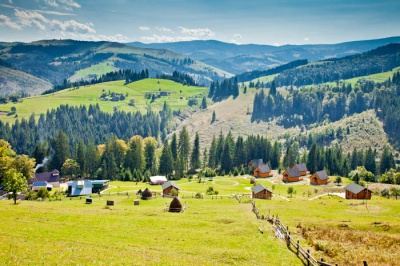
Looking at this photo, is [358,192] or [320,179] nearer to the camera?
[358,192]

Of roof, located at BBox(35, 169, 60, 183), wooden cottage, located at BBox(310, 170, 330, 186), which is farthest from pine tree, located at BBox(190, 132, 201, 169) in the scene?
roof, located at BBox(35, 169, 60, 183)

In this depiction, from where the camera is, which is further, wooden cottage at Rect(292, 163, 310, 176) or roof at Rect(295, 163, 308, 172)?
wooden cottage at Rect(292, 163, 310, 176)

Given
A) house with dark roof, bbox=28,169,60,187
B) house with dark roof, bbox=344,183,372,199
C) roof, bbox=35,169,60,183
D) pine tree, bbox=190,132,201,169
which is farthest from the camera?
pine tree, bbox=190,132,201,169

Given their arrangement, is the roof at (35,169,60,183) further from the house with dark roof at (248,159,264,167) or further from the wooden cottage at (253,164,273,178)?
the house with dark roof at (248,159,264,167)

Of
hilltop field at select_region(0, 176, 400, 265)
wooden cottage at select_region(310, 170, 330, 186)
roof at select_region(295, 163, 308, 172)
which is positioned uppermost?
hilltop field at select_region(0, 176, 400, 265)

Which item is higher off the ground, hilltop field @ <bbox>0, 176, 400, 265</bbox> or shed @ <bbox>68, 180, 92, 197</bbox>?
hilltop field @ <bbox>0, 176, 400, 265</bbox>

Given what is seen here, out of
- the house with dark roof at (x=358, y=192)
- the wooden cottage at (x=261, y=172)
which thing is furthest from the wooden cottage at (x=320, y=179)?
the house with dark roof at (x=358, y=192)

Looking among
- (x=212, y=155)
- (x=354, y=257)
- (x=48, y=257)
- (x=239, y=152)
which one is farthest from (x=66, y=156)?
(x=354, y=257)

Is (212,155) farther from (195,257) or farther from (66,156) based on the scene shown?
(195,257)

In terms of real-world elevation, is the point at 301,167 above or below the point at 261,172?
above

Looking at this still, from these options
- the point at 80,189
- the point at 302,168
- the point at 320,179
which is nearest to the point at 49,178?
the point at 80,189

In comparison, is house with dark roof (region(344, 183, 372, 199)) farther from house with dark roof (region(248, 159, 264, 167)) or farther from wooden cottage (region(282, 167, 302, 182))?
house with dark roof (region(248, 159, 264, 167))

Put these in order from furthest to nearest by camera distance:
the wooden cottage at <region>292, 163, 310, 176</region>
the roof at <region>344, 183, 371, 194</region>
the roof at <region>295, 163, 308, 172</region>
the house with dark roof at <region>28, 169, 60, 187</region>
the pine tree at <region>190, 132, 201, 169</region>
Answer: the pine tree at <region>190, 132, 201, 169</region>, the wooden cottage at <region>292, 163, 310, 176</region>, the roof at <region>295, 163, 308, 172</region>, the house with dark roof at <region>28, 169, 60, 187</region>, the roof at <region>344, 183, 371, 194</region>

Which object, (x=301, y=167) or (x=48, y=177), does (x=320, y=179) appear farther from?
(x=48, y=177)
